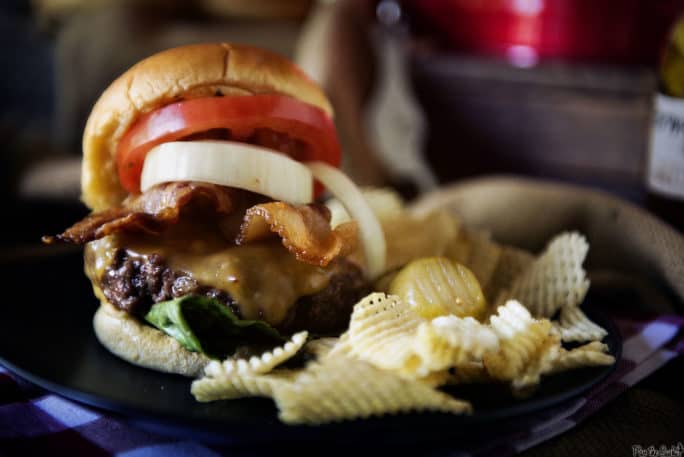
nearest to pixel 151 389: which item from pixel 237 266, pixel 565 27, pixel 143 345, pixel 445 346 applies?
pixel 143 345

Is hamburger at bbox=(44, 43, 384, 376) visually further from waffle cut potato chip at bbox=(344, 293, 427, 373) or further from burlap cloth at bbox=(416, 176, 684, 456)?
burlap cloth at bbox=(416, 176, 684, 456)

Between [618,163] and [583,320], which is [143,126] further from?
[618,163]

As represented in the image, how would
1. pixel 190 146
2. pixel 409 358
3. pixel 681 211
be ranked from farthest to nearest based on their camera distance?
1. pixel 681 211
2. pixel 190 146
3. pixel 409 358

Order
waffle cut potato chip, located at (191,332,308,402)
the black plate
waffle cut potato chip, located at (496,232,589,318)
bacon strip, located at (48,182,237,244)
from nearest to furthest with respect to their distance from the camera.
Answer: the black plate → waffle cut potato chip, located at (191,332,308,402) → bacon strip, located at (48,182,237,244) → waffle cut potato chip, located at (496,232,589,318)

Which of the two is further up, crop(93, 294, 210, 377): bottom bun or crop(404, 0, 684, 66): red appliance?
crop(404, 0, 684, 66): red appliance

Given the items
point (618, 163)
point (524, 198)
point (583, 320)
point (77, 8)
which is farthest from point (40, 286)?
point (77, 8)

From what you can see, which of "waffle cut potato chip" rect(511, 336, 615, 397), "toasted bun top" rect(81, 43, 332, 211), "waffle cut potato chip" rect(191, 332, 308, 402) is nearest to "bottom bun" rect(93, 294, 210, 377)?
"waffle cut potato chip" rect(191, 332, 308, 402)

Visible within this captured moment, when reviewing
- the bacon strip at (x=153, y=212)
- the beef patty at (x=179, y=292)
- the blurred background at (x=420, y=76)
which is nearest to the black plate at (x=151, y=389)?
the beef patty at (x=179, y=292)
